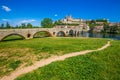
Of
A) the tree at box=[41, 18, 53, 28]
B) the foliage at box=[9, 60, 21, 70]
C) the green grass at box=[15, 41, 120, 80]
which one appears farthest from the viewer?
the tree at box=[41, 18, 53, 28]

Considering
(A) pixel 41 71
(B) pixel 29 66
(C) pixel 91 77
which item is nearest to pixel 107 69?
(C) pixel 91 77

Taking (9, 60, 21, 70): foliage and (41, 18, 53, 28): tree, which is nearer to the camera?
(9, 60, 21, 70): foliage

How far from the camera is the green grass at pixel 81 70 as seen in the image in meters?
12.6

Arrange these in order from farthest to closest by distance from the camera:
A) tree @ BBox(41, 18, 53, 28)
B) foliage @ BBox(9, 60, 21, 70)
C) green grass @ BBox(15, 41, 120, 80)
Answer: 1. tree @ BBox(41, 18, 53, 28)
2. foliage @ BBox(9, 60, 21, 70)
3. green grass @ BBox(15, 41, 120, 80)

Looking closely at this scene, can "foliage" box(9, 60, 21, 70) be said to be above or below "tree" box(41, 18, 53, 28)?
below

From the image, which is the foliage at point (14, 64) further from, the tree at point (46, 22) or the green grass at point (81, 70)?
the tree at point (46, 22)

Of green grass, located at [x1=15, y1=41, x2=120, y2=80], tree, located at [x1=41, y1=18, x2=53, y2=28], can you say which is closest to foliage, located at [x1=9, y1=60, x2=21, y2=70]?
green grass, located at [x1=15, y1=41, x2=120, y2=80]

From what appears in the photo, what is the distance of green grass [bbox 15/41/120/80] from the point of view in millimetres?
12578

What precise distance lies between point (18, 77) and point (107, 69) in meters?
10.3

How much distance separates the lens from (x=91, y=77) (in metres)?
13.0

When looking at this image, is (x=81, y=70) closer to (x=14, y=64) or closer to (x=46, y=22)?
(x=14, y=64)

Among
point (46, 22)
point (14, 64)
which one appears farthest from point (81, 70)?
point (46, 22)

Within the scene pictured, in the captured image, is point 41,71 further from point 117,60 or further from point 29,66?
point 117,60

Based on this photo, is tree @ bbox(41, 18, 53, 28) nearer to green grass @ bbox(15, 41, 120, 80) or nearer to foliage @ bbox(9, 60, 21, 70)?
green grass @ bbox(15, 41, 120, 80)
